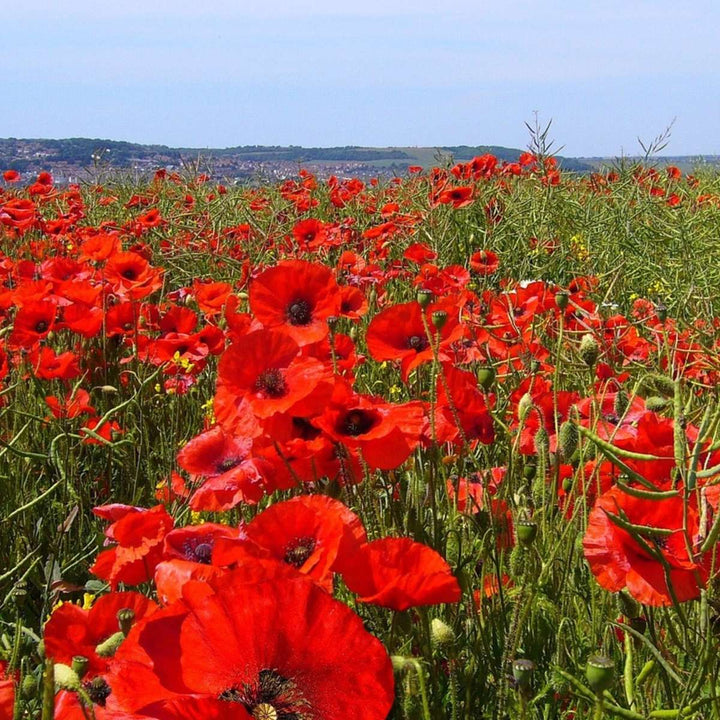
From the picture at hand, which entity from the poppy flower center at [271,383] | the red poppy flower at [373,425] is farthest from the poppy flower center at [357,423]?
the poppy flower center at [271,383]

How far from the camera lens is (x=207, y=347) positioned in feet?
9.50

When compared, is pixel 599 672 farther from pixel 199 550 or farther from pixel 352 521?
pixel 199 550

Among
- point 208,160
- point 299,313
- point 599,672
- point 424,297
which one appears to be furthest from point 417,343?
point 208,160

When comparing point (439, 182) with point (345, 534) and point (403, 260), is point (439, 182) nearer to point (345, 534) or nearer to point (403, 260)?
point (403, 260)

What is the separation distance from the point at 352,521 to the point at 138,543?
396mm

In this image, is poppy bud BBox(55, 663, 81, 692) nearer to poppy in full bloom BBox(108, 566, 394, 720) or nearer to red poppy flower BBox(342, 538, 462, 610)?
poppy in full bloom BBox(108, 566, 394, 720)

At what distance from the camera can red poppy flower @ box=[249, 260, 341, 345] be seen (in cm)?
163

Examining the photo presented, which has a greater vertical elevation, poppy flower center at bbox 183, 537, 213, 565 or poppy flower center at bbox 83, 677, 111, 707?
poppy flower center at bbox 183, 537, 213, 565

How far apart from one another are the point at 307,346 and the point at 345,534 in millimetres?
605

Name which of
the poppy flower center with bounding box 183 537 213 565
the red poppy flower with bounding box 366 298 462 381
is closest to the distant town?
the red poppy flower with bounding box 366 298 462 381

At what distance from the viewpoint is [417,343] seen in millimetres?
1831

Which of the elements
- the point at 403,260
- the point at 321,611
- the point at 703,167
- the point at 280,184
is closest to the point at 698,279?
the point at 403,260

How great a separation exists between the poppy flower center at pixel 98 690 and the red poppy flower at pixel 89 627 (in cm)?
6

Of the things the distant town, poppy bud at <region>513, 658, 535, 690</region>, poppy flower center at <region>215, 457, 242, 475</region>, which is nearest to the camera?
poppy bud at <region>513, 658, 535, 690</region>
